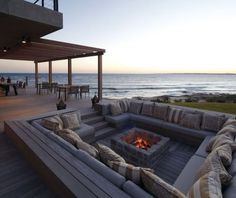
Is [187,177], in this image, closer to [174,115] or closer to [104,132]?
[174,115]

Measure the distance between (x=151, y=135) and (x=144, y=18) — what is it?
6457 mm

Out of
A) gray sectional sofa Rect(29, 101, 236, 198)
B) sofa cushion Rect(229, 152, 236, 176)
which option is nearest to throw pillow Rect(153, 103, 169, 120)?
gray sectional sofa Rect(29, 101, 236, 198)

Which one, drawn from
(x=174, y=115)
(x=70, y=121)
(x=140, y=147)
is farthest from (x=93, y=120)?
(x=174, y=115)

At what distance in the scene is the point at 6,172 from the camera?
7.62ft

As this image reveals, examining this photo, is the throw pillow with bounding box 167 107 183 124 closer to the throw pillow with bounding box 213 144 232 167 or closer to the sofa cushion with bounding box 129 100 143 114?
the sofa cushion with bounding box 129 100 143 114

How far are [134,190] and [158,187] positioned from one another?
215mm

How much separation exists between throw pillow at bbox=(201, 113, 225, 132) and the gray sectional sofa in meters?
0.02

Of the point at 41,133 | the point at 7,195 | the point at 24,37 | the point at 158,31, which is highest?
the point at 158,31

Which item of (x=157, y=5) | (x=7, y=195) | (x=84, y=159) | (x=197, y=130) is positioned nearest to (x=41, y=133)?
(x=7, y=195)

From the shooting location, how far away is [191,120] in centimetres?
436

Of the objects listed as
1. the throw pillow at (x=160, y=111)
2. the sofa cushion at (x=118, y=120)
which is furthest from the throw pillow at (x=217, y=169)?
the sofa cushion at (x=118, y=120)

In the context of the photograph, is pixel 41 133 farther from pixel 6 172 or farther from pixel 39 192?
pixel 39 192

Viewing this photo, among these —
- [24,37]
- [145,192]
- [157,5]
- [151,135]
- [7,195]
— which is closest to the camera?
[145,192]

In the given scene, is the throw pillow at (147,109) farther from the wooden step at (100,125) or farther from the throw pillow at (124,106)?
the wooden step at (100,125)
